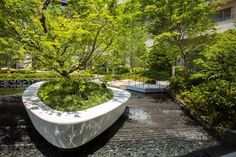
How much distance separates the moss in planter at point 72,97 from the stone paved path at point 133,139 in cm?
114

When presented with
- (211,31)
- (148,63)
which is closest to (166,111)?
(211,31)

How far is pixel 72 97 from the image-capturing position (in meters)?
7.25

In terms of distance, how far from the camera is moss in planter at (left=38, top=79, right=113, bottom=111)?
670 cm

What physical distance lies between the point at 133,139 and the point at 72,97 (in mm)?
2583

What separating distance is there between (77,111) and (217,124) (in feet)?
18.5

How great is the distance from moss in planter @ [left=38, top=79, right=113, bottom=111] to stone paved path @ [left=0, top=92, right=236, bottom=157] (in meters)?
1.14

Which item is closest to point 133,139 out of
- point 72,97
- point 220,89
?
point 72,97

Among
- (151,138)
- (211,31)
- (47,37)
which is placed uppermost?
(211,31)

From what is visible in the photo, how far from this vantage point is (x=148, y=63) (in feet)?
73.1

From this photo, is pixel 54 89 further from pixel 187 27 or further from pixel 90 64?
pixel 187 27

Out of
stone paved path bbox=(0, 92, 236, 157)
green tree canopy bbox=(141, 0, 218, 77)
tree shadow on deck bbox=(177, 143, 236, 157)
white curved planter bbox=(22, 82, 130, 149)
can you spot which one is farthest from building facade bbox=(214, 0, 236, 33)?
white curved planter bbox=(22, 82, 130, 149)

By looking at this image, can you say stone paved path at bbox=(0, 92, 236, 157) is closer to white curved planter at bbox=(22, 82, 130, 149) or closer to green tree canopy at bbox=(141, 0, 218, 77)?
white curved planter at bbox=(22, 82, 130, 149)

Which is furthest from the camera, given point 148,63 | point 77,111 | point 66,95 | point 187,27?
point 148,63

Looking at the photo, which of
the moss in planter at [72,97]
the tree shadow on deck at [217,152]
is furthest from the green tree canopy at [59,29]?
the tree shadow on deck at [217,152]
